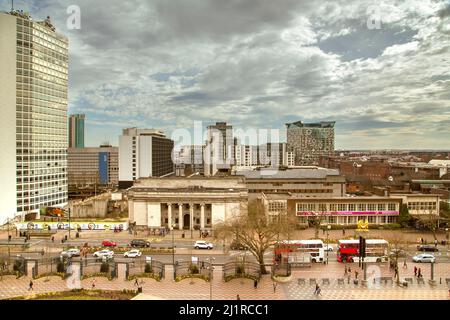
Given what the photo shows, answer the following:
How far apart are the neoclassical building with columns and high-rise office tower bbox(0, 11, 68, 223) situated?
2116cm

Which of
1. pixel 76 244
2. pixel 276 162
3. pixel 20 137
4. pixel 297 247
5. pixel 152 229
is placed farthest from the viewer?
pixel 276 162

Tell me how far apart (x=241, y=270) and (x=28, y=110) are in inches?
1962

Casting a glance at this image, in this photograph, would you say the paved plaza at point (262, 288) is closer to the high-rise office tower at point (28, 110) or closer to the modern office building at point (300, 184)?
the modern office building at point (300, 184)

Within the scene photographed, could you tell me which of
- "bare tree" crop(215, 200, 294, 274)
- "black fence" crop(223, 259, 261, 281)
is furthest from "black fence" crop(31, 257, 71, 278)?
"bare tree" crop(215, 200, 294, 274)

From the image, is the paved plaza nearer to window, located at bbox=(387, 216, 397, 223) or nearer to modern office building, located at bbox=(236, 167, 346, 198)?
window, located at bbox=(387, 216, 397, 223)

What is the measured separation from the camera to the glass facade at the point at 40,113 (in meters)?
63.3

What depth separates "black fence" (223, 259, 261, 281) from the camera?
105 ft

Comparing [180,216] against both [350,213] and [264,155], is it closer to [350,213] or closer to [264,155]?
[350,213]

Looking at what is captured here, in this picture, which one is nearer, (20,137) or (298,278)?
(298,278)

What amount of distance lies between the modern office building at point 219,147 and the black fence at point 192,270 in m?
91.5
